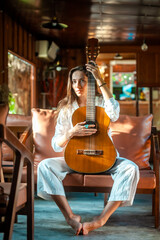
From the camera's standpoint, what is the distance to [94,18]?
6.89m

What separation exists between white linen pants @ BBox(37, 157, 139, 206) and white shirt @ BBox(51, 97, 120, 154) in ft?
0.80

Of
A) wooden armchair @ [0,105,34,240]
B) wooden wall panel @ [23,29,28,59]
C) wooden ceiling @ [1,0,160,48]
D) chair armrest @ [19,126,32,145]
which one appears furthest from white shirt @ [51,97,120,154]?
wooden wall panel @ [23,29,28,59]

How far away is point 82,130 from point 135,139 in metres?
0.77

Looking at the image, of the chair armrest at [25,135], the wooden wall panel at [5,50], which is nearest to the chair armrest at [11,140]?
the chair armrest at [25,135]

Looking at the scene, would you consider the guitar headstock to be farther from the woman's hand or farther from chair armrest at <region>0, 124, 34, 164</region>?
chair armrest at <region>0, 124, 34, 164</region>

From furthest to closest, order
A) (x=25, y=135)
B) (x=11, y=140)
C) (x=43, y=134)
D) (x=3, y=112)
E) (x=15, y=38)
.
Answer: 1. (x=15, y=38)
2. (x=43, y=134)
3. (x=25, y=135)
4. (x=3, y=112)
5. (x=11, y=140)

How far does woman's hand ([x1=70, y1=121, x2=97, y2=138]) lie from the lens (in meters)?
2.57

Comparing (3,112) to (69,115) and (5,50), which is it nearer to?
(69,115)

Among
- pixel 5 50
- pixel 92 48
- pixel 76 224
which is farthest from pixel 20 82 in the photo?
pixel 76 224

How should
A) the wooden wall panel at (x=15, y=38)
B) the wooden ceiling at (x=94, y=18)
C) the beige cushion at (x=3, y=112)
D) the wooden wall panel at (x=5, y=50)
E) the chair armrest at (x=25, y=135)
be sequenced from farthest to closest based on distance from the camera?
the wooden wall panel at (x=15, y=38) → the wooden wall panel at (x=5, y=50) → the wooden ceiling at (x=94, y=18) → the chair armrest at (x=25, y=135) → the beige cushion at (x=3, y=112)

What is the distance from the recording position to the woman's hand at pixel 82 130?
257 cm

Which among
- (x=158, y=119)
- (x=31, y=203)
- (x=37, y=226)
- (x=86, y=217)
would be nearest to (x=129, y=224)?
(x=86, y=217)

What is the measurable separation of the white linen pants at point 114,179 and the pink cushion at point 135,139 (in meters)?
0.51

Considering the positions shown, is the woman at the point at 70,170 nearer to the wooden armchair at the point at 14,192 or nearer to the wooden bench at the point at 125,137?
the wooden bench at the point at 125,137
